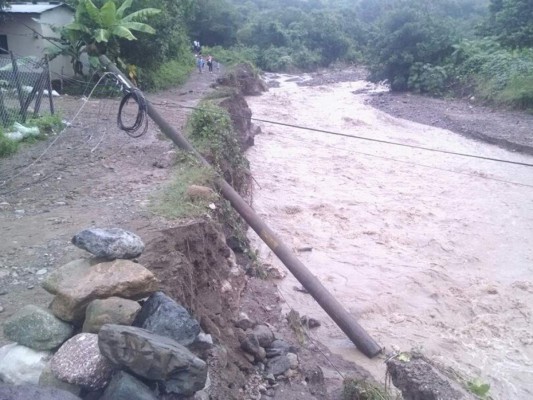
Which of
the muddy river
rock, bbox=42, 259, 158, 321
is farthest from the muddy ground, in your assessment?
the muddy river

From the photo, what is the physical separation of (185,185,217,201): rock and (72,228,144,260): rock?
9.58ft

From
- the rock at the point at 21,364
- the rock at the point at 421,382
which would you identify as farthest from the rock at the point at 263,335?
the rock at the point at 21,364

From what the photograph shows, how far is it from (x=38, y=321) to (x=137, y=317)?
30.6 inches

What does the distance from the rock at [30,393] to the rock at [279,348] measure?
332 cm

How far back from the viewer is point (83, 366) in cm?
407

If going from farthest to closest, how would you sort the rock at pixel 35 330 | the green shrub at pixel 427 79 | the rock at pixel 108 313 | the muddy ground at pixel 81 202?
the green shrub at pixel 427 79
the muddy ground at pixel 81 202
the rock at pixel 108 313
the rock at pixel 35 330

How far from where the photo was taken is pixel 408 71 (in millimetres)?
28594

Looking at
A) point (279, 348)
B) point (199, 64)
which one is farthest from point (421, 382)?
point (199, 64)

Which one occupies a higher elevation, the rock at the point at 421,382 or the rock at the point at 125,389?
the rock at the point at 125,389

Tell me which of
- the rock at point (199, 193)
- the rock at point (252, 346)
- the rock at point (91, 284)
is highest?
the rock at point (91, 284)

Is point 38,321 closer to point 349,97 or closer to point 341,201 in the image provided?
point 341,201

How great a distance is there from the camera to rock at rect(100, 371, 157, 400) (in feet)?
12.6

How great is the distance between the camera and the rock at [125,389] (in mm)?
3830

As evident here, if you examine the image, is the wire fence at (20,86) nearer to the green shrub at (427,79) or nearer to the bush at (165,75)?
the bush at (165,75)
